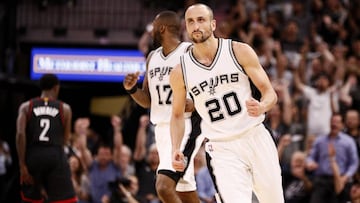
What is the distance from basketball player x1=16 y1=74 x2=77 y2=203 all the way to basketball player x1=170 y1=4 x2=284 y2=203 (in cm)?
301

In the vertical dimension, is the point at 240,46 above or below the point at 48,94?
above

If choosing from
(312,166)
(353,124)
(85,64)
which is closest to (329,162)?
(312,166)

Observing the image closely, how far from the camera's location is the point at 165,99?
28.3 feet

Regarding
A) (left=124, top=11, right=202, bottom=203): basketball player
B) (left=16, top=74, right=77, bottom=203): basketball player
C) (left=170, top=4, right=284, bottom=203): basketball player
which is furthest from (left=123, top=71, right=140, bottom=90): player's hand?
(left=16, top=74, right=77, bottom=203): basketball player

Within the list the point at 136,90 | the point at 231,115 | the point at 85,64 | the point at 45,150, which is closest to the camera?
the point at 231,115

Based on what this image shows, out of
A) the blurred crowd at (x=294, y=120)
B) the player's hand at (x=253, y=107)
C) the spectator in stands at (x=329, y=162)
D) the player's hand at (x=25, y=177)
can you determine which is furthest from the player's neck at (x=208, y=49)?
the spectator in stands at (x=329, y=162)

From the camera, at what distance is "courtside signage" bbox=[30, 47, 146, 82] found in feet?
61.4

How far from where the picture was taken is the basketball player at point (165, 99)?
8.47 meters

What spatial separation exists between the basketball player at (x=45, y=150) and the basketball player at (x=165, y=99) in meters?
1.76

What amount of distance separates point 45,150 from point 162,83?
2.25 meters

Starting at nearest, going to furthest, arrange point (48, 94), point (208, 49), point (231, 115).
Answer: point (231, 115)
point (208, 49)
point (48, 94)

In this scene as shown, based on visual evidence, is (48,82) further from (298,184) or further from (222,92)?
(298,184)

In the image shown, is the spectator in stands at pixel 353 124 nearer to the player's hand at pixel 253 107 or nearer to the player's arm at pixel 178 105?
Result: the player's arm at pixel 178 105

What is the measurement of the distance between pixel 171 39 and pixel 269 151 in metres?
1.99
